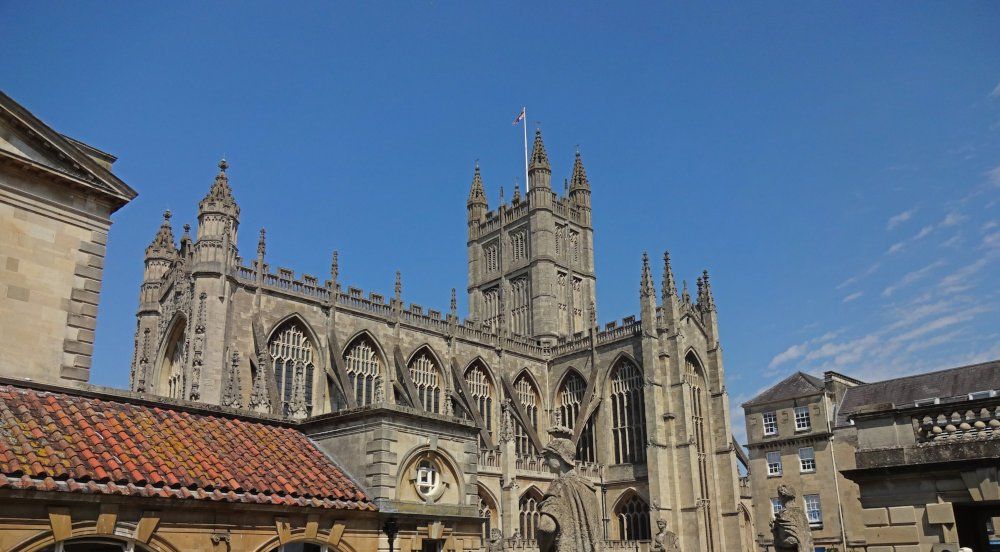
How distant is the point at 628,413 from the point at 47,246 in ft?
110

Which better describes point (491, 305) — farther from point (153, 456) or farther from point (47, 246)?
point (153, 456)

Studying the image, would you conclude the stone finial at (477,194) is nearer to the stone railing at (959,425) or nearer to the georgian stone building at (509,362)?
the georgian stone building at (509,362)

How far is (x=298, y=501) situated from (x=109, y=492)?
3385 mm

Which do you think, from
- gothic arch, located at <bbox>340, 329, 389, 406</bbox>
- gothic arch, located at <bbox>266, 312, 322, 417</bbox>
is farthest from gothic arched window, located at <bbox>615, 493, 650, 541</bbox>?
gothic arch, located at <bbox>266, 312, 322, 417</bbox>

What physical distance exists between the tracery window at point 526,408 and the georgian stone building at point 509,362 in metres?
0.10

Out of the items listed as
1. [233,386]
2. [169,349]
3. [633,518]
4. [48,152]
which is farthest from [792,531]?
[633,518]

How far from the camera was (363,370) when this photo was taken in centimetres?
4025

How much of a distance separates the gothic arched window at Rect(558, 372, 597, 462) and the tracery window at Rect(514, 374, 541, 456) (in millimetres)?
1607

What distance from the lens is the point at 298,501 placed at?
14.5 m

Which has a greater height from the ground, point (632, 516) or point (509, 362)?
point (509, 362)

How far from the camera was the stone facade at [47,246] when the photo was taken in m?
17.4

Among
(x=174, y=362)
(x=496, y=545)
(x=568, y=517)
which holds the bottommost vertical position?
(x=496, y=545)

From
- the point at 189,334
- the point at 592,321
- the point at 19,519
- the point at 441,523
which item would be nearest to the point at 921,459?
the point at 441,523

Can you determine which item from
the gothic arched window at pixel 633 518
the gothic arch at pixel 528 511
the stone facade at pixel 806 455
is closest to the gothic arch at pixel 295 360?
the gothic arch at pixel 528 511
